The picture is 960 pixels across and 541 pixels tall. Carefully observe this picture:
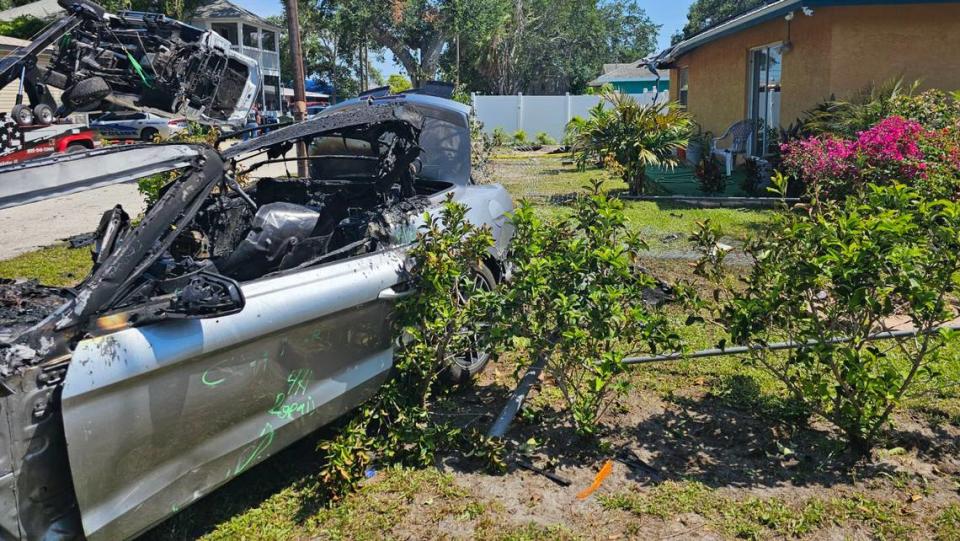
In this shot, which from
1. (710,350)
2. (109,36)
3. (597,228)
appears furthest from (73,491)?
(109,36)

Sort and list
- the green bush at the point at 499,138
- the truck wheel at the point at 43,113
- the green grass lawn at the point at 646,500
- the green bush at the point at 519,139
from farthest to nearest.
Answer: the green bush at the point at 519,139
the green bush at the point at 499,138
the truck wheel at the point at 43,113
the green grass lawn at the point at 646,500

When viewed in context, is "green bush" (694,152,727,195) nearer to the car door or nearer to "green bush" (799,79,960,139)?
"green bush" (799,79,960,139)

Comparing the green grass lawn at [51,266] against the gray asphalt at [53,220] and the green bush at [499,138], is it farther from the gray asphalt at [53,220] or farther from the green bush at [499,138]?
the green bush at [499,138]

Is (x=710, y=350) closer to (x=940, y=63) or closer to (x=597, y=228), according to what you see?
(x=597, y=228)

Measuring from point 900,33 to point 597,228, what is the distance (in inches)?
406

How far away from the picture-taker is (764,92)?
14.5 m

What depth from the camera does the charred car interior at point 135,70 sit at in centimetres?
658

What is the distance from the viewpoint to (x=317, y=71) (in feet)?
197

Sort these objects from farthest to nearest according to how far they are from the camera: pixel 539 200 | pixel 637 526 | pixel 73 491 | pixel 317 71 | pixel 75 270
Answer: pixel 317 71 < pixel 539 200 < pixel 75 270 < pixel 637 526 < pixel 73 491

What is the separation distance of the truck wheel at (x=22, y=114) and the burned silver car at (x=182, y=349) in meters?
3.10

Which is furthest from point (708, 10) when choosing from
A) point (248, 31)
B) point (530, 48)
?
point (248, 31)

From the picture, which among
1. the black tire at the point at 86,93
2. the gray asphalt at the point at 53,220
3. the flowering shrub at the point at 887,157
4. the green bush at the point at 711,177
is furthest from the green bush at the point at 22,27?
the flowering shrub at the point at 887,157

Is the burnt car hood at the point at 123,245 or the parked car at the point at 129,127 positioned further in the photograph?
the parked car at the point at 129,127

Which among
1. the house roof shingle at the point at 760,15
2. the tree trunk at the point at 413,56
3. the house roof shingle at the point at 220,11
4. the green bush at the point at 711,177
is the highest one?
the house roof shingle at the point at 220,11
